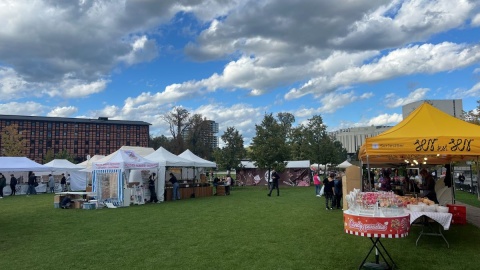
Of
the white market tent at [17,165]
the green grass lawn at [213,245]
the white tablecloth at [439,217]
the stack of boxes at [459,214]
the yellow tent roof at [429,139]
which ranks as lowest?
the green grass lawn at [213,245]

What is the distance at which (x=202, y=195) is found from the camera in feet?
76.0

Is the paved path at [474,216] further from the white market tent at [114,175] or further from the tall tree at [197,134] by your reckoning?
the tall tree at [197,134]

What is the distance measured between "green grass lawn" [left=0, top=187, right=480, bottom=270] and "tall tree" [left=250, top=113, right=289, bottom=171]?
795 inches

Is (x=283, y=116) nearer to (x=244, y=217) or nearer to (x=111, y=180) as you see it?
(x=111, y=180)

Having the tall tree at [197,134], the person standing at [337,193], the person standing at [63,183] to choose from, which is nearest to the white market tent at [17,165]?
the person standing at [63,183]

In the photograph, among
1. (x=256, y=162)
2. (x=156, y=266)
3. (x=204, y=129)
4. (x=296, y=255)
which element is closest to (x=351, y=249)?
(x=296, y=255)

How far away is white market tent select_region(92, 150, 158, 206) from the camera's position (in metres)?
17.3

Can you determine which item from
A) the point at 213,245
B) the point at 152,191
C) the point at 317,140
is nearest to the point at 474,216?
the point at 213,245

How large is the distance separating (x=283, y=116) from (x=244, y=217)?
57.4 m

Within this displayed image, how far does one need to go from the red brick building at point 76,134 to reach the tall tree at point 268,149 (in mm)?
74839

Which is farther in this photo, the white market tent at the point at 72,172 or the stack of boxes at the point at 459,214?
the white market tent at the point at 72,172

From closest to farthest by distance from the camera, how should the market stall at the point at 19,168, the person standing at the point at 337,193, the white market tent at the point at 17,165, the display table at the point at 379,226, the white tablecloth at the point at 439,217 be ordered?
1. the display table at the point at 379,226
2. the white tablecloth at the point at 439,217
3. the person standing at the point at 337,193
4. the white market tent at the point at 17,165
5. the market stall at the point at 19,168

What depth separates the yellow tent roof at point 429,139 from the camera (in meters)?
7.25

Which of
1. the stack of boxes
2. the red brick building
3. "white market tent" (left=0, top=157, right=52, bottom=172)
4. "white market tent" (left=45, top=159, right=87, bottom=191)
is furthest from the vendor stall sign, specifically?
the red brick building
